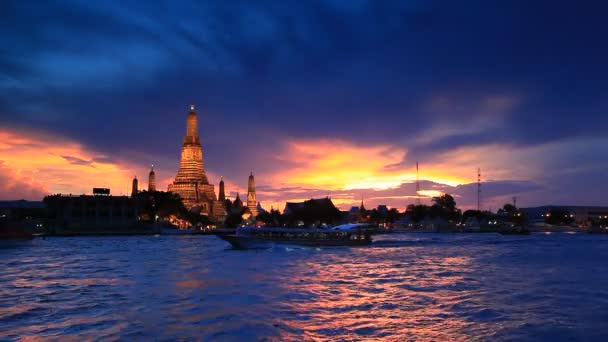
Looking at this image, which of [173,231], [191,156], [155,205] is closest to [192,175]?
[191,156]

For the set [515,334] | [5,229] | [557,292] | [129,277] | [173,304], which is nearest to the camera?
[515,334]

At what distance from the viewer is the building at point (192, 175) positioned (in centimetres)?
17338

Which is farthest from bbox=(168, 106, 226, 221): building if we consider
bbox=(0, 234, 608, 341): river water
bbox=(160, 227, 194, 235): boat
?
bbox=(0, 234, 608, 341): river water

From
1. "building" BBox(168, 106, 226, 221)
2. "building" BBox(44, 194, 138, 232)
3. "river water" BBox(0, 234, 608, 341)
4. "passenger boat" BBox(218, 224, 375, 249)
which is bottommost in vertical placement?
"river water" BBox(0, 234, 608, 341)

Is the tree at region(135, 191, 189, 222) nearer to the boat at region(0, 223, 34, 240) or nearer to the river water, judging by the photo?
the boat at region(0, 223, 34, 240)

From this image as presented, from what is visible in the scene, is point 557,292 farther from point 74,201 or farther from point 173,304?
point 74,201

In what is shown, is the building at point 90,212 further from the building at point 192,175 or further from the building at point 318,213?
the building at point 318,213

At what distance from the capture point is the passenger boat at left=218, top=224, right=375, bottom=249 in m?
62.9

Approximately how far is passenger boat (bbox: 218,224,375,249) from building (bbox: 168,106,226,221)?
101 metres

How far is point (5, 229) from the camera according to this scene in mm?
67562

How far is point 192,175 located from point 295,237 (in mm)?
113095

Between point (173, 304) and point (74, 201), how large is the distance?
11450cm

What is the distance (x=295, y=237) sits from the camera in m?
68.1

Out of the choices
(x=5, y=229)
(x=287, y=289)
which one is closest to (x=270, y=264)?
(x=287, y=289)
